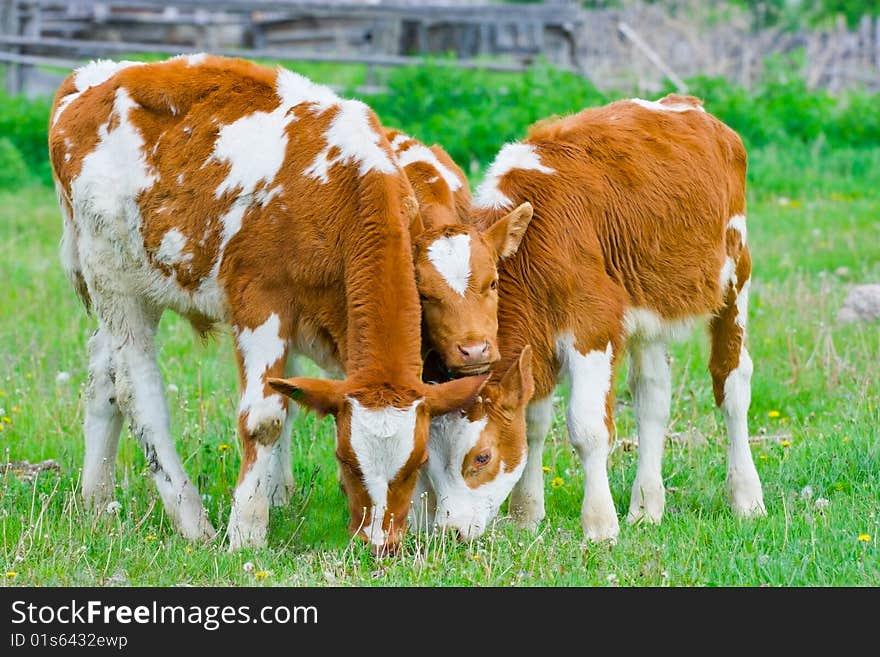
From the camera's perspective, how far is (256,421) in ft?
22.5

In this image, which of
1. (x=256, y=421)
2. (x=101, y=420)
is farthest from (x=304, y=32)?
(x=256, y=421)

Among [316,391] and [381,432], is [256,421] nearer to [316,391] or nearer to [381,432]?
[316,391]

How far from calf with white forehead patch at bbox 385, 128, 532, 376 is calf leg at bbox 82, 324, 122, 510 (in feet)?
7.12

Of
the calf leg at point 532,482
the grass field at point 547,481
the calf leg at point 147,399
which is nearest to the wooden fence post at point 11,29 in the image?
the grass field at point 547,481

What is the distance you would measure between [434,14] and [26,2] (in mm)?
6314

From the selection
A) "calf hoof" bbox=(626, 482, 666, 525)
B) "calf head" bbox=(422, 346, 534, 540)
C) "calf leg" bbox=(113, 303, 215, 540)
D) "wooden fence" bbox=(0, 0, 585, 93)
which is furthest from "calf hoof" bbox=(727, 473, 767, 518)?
"wooden fence" bbox=(0, 0, 585, 93)

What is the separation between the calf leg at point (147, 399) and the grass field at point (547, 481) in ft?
0.79

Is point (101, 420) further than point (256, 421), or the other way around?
point (101, 420)

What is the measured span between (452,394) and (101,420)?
8.83 feet

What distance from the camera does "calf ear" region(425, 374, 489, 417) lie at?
617 centimetres

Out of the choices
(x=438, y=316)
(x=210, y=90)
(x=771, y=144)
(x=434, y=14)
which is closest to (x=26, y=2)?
(x=434, y=14)

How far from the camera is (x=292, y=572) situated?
20.7 ft

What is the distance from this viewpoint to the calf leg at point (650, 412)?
7.48m
